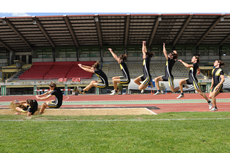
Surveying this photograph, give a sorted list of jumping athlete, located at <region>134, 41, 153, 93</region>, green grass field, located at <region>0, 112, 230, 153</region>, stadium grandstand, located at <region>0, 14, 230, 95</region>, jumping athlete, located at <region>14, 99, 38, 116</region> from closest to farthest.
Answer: jumping athlete, located at <region>134, 41, 153, 93</region> < green grass field, located at <region>0, 112, 230, 153</region> < jumping athlete, located at <region>14, 99, 38, 116</region> < stadium grandstand, located at <region>0, 14, 230, 95</region>

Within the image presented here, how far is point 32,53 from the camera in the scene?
51875mm

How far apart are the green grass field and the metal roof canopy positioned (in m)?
33.2

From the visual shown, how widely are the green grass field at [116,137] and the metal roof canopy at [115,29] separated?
1306 inches

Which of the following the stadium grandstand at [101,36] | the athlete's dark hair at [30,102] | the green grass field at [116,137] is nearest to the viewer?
the green grass field at [116,137]

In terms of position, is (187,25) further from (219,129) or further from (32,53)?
(32,53)

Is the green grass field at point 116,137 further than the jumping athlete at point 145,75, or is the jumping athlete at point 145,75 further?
the green grass field at point 116,137

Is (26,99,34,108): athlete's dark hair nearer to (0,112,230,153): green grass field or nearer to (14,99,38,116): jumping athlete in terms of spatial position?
(14,99,38,116): jumping athlete

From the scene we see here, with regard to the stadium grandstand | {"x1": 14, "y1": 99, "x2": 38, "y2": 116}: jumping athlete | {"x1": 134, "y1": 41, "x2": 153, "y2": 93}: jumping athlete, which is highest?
the stadium grandstand

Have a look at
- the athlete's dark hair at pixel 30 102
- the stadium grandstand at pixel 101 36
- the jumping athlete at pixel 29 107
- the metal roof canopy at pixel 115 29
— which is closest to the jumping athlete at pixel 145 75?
the athlete's dark hair at pixel 30 102

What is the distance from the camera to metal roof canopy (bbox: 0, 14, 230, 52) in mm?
40312

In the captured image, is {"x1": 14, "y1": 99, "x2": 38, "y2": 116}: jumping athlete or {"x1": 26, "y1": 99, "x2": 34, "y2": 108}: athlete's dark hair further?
{"x1": 14, "y1": 99, "x2": 38, "y2": 116}: jumping athlete

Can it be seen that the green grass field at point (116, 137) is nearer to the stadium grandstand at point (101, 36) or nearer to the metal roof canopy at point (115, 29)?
the stadium grandstand at point (101, 36)

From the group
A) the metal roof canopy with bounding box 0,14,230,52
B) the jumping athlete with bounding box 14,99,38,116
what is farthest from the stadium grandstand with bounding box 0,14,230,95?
the jumping athlete with bounding box 14,99,38,116

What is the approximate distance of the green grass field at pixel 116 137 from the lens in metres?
7.05
